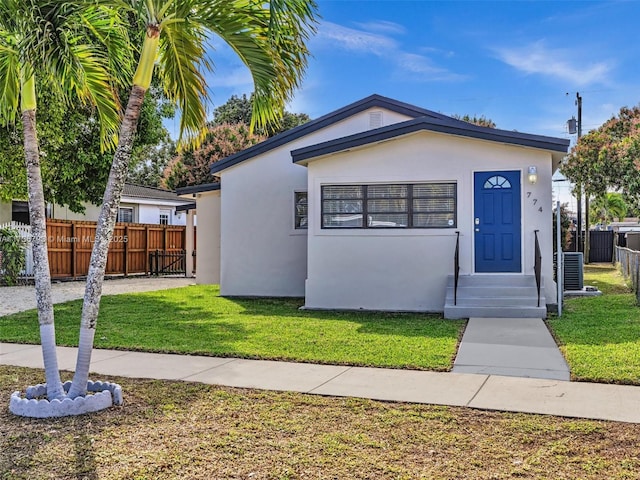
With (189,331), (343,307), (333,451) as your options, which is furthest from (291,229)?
(333,451)

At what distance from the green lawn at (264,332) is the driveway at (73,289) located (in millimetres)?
1237

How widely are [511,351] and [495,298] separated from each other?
3238 millimetres

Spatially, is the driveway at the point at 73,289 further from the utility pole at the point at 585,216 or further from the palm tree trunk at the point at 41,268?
the utility pole at the point at 585,216

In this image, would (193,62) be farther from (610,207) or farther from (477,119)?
(610,207)

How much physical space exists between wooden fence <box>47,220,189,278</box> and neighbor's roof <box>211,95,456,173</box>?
311 inches

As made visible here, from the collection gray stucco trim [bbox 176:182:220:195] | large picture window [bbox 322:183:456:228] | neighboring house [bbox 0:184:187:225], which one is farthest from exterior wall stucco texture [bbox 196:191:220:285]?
neighboring house [bbox 0:184:187:225]

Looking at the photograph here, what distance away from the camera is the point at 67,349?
7.79 meters

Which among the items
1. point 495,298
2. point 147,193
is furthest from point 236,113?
point 495,298

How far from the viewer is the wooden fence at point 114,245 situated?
19.4 m

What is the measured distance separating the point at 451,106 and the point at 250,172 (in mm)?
21612

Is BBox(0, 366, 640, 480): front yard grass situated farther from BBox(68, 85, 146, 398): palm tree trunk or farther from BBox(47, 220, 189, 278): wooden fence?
BBox(47, 220, 189, 278): wooden fence

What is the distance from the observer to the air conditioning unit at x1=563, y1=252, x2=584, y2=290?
13.7 meters

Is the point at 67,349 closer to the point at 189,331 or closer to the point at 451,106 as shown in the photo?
the point at 189,331

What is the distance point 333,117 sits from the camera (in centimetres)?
1415
